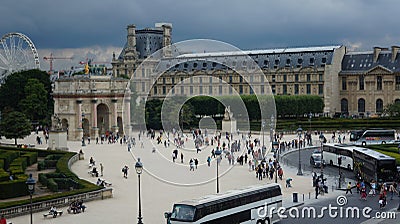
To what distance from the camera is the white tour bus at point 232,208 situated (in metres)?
26.7

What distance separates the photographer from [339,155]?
175ft

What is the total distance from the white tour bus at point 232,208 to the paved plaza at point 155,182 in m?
5.03

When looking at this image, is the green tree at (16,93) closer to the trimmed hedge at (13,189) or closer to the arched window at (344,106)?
the arched window at (344,106)

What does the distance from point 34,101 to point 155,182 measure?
5586 cm

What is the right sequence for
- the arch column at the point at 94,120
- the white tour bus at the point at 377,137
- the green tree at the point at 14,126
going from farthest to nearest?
the arch column at the point at 94,120 < the green tree at the point at 14,126 < the white tour bus at the point at 377,137

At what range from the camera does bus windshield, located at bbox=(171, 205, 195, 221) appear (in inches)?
1043

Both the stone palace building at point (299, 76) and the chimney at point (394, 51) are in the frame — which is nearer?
the chimney at point (394, 51)

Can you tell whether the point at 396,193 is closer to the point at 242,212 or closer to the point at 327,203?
the point at 327,203

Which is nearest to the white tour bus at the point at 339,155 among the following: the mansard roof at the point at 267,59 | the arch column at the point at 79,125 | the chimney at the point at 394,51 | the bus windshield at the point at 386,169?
the bus windshield at the point at 386,169

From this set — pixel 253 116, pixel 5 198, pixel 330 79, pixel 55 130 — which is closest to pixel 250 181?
pixel 5 198

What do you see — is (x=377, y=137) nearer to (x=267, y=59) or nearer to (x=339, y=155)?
(x=339, y=155)

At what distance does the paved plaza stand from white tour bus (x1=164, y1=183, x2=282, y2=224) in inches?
198

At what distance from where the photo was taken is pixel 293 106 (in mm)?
106312

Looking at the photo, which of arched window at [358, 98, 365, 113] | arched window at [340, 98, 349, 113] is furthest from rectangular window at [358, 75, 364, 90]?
arched window at [340, 98, 349, 113]
